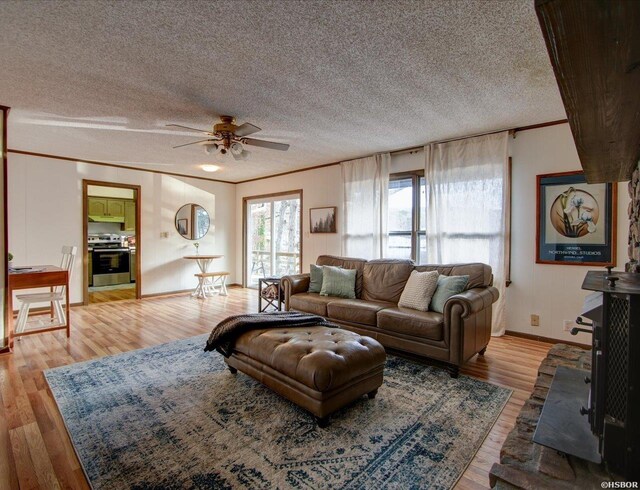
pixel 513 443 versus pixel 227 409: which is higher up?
pixel 513 443

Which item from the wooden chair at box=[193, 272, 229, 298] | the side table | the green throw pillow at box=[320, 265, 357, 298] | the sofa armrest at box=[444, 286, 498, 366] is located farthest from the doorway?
the sofa armrest at box=[444, 286, 498, 366]

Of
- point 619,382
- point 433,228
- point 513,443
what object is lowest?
point 513,443

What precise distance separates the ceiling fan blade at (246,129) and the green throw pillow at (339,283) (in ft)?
6.50

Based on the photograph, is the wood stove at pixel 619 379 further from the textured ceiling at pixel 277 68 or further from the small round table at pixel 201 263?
the small round table at pixel 201 263

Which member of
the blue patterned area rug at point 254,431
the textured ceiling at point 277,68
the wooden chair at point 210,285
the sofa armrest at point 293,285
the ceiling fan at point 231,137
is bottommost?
the blue patterned area rug at point 254,431

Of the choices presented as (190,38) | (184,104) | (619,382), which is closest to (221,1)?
(190,38)

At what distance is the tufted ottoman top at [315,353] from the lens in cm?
198

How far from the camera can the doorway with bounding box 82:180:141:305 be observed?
24.0 ft

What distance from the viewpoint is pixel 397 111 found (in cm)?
330

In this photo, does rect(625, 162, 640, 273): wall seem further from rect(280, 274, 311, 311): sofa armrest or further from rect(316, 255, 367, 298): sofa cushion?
rect(280, 274, 311, 311): sofa armrest

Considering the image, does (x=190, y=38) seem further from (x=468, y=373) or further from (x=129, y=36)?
(x=468, y=373)

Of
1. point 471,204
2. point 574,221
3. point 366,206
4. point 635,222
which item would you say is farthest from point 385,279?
point 635,222

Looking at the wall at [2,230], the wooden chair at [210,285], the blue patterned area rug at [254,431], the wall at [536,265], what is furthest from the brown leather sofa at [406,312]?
the wall at [2,230]

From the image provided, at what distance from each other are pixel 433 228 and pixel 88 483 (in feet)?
13.7
